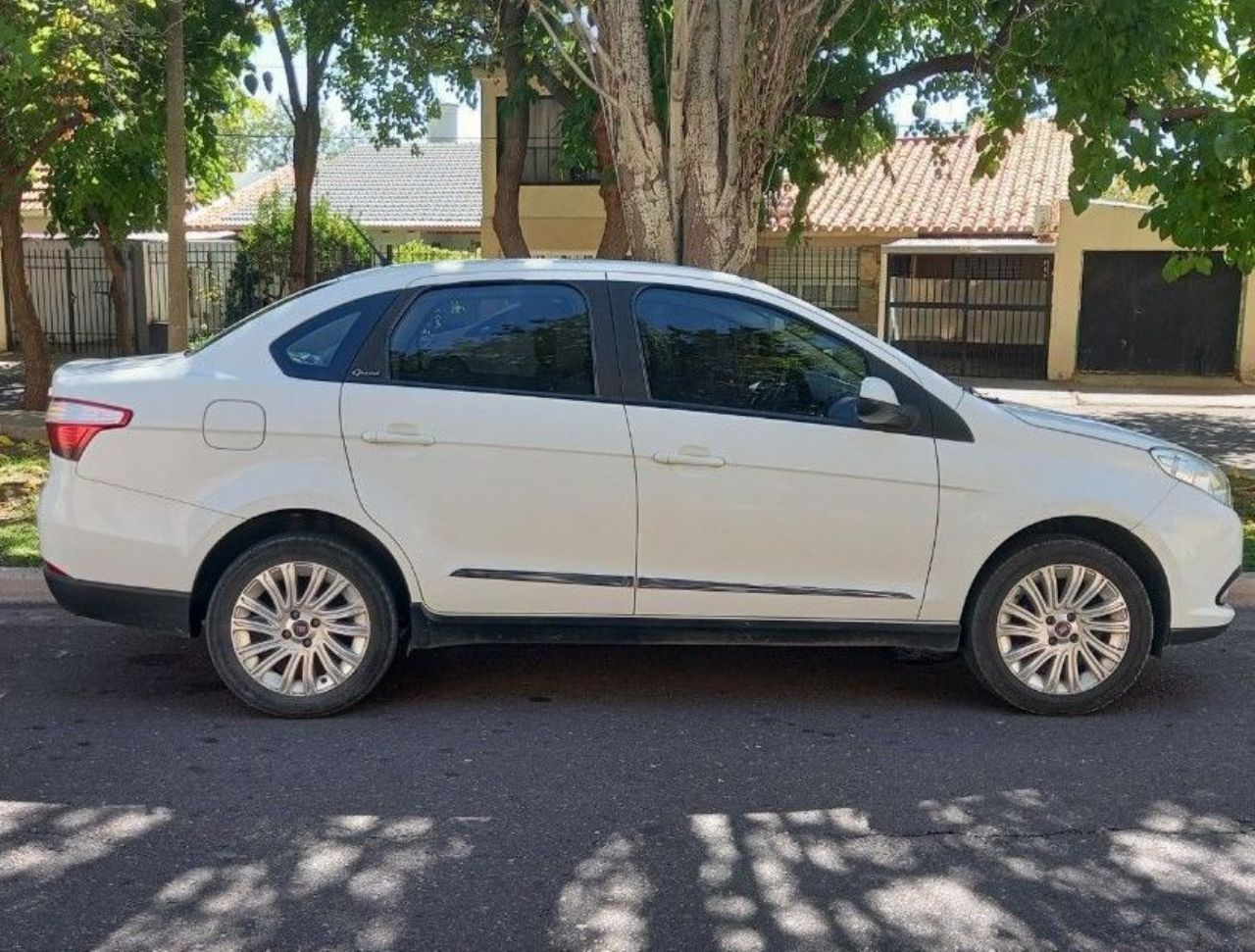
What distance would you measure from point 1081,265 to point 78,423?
19.7 meters

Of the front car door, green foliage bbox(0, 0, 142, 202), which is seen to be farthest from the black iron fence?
the front car door

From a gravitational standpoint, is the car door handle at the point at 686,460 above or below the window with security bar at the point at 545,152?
below

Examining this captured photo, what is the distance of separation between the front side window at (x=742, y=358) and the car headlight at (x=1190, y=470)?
4.23 feet

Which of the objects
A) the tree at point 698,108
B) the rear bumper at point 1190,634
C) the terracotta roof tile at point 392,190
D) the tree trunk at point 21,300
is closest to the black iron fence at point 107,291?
the terracotta roof tile at point 392,190

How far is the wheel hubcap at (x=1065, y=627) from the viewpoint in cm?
561

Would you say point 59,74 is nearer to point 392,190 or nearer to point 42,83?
point 42,83

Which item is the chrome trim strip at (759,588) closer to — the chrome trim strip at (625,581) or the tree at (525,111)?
the chrome trim strip at (625,581)

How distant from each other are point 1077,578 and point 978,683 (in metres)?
0.76

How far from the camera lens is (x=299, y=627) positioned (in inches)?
217

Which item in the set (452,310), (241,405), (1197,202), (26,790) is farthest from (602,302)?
(1197,202)

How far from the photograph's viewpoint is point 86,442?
5.48m

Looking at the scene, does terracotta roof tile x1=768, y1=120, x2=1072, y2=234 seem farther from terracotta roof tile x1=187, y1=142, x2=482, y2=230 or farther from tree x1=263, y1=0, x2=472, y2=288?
terracotta roof tile x1=187, y1=142, x2=482, y2=230

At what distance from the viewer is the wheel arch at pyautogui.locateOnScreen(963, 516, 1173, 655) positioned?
18.4 ft

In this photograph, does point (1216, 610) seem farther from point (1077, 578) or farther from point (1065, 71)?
point (1065, 71)
